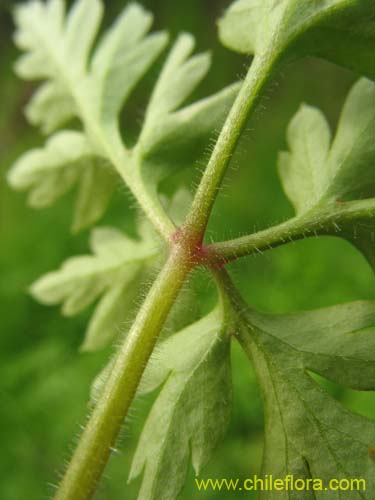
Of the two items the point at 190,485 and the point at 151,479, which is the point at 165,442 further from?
the point at 190,485

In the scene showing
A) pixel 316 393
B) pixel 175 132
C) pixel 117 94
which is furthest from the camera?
pixel 117 94

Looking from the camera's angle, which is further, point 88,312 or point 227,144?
point 88,312

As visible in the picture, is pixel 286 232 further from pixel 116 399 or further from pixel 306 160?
pixel 116 399

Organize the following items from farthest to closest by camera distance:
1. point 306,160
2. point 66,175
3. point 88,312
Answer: point 88,312 < point 66,175 < point 306,160

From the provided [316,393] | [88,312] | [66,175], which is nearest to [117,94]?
[66,175]

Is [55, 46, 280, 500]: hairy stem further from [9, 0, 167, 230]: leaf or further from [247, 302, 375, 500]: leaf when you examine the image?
[9, 0, 167, 230]: leaf

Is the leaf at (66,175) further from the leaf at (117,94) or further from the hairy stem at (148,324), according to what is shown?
the hairy stem at (148,324)

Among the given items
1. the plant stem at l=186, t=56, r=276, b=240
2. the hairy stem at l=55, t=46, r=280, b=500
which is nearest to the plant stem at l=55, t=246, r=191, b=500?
the hairy stem at l=55, t=46, r=280, b=500

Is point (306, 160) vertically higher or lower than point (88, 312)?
higher
